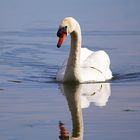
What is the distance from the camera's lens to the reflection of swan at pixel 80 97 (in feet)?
Result: 41.8

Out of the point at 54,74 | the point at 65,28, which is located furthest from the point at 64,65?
the point at 65,28

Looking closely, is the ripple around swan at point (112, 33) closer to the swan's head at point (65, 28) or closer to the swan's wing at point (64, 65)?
the swan's wing at point (64, 65)

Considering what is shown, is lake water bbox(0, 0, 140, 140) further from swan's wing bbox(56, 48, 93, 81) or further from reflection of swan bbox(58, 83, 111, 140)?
swan's wing bbox(56, 48, 93, 81)

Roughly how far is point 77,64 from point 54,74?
1672 mm

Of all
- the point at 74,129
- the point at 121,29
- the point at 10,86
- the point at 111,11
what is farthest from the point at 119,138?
the point at 111,11

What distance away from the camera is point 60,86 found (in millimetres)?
16938

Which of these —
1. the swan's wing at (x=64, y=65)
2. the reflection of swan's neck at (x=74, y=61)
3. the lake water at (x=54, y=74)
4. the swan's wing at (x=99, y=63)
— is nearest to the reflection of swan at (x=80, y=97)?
the lake water at (x=54, y=74)

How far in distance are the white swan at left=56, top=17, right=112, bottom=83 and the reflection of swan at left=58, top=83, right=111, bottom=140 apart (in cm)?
28

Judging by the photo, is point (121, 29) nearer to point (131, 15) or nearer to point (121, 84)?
point (131, 15)

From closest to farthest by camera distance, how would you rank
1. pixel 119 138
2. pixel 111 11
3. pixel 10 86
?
pixel 119 138 < pixel 10 86 < pixel 111 11

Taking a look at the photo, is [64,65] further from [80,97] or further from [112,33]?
[112,33]

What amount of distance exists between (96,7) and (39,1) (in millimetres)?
4197

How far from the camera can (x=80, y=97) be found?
1540 cm

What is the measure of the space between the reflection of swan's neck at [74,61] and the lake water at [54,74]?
12.8 inches
